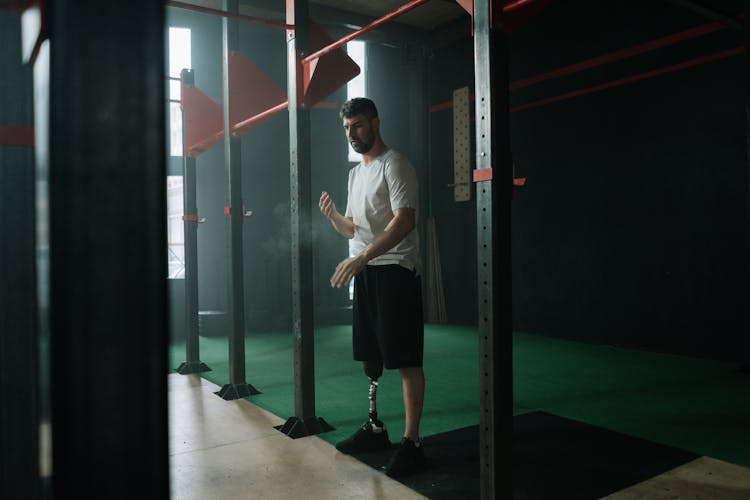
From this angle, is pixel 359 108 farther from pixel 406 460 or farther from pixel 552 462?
pixel 552 462

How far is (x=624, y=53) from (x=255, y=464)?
5665 millimetres

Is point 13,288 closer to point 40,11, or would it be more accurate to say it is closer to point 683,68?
point 40,11

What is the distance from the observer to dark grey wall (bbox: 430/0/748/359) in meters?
5.63

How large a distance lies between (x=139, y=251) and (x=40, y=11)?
395 millimetres

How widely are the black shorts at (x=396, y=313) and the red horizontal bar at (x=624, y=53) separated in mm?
4624

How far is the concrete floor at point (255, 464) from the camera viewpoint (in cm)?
263

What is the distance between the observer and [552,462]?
2.97 metres

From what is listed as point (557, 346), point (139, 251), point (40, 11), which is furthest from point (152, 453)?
point (557, 346)

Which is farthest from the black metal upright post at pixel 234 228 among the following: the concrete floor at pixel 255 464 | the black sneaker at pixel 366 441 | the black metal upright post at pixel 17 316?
the black metal upright post at pixel 17 316

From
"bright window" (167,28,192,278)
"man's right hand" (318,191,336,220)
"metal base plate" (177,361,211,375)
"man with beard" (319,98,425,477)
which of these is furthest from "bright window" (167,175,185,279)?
"man with beard" (319,98,425,477)

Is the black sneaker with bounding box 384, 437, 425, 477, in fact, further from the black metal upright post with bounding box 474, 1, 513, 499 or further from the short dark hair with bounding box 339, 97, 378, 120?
the short dark hair with bounding box 339, 97, 378, 120

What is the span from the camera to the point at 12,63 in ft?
4.71

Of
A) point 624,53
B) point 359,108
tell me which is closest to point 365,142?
point 359,108

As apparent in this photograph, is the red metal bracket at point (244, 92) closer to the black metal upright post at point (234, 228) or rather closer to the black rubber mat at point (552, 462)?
the black metal upright post at point (234, 228)
